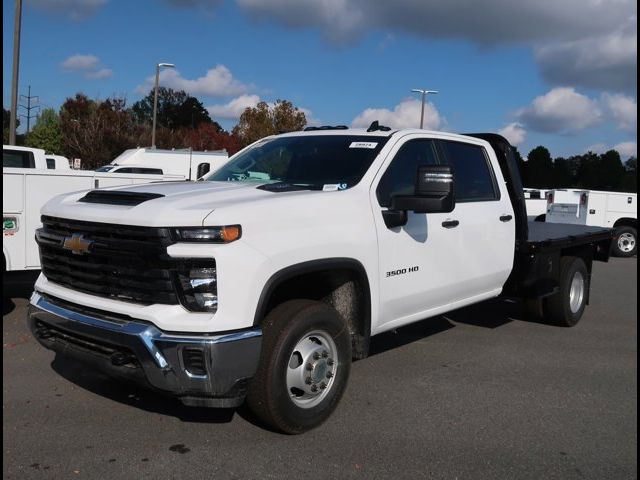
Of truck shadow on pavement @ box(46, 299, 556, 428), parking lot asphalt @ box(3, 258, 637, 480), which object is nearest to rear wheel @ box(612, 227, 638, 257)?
truck shadow on pavement @ box(46, 299, 556, 428)

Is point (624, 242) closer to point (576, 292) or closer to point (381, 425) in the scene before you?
point (576, 292)

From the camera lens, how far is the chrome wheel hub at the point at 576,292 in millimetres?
7439

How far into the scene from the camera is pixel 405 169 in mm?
4883

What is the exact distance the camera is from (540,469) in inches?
144

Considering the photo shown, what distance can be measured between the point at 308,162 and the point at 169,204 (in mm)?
1582

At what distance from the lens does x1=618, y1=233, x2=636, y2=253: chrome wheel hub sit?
17.1 metres

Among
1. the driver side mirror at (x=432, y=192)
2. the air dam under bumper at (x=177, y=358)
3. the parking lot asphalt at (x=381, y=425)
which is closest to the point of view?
the air dam under bumper at (x=177, y=358)

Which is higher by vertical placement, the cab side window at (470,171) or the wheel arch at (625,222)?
the cab side window at (470,171)

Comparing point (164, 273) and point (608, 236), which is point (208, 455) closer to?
point (164, 273)

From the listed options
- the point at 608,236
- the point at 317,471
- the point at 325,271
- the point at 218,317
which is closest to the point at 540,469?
the point at 317,471

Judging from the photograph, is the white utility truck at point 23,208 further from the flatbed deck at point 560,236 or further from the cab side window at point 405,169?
the flatbed deck at point 560,236

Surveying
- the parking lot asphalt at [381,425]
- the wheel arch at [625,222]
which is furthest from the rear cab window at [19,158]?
the wheel arch at [625,222]

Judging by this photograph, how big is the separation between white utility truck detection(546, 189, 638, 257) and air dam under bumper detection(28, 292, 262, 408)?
14538mm

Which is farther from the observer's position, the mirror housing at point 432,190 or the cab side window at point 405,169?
the cab side window at point 405,169
